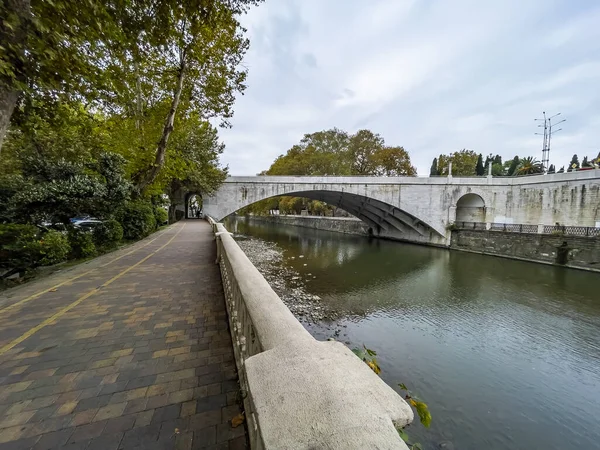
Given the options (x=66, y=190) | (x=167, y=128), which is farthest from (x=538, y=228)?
(x=66, y=190)

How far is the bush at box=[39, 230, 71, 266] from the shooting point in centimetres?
598

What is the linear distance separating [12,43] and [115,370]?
4152 millimetres

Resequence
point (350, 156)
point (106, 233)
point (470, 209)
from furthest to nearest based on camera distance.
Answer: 1. point (350, 156)
2. point (470, 209)
3. point (106, 233)

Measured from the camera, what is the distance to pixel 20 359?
2.54 meters

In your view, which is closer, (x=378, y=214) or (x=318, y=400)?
(x=318, y=400)

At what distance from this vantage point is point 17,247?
18.4 feet

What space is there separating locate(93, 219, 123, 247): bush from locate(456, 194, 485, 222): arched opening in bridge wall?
2549 centimetres

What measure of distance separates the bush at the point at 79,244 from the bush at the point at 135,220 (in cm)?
344

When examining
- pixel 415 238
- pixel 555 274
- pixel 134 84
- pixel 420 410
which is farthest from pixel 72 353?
pixel 415 238

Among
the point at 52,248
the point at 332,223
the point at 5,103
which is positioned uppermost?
the point at 5,103

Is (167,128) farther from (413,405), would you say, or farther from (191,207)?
(191,207)

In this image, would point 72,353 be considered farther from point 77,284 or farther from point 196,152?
point 196,152

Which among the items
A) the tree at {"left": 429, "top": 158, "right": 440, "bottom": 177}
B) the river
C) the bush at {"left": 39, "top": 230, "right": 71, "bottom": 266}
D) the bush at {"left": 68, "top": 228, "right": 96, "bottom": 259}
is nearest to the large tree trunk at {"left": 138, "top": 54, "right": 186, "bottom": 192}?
the bush at {"left": 68, "top": 228, "right": 96, "bottom": 259}

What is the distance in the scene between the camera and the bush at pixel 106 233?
8.84m
